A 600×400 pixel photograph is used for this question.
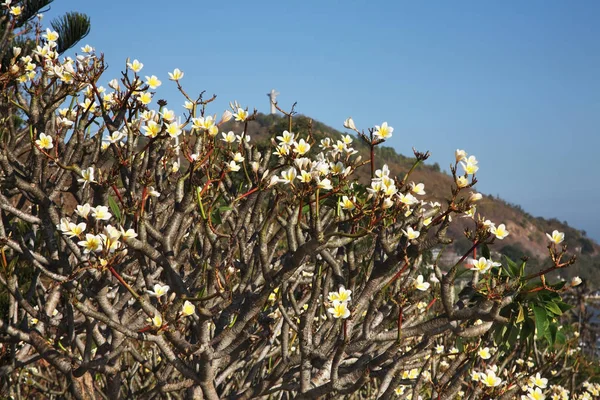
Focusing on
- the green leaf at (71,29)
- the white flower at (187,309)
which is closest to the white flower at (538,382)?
the white flower at (187,309)

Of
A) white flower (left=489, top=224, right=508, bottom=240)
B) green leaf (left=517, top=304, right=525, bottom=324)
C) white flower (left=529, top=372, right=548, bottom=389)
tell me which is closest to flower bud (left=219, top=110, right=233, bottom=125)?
white flower (left=489, top=224, right=508, bottom=240)

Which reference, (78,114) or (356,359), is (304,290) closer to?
(356,359)

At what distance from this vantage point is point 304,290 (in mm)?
4383

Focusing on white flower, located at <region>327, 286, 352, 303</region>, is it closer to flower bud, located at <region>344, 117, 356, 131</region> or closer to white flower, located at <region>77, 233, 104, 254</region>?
flower bud, located at <region>344, 117, 356, 131</region>

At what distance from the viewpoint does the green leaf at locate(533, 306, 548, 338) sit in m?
3.39

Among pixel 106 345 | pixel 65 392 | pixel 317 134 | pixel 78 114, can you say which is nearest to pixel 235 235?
pixel 106 345

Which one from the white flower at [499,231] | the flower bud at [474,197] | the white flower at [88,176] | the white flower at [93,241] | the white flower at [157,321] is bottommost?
the white flower at [157,321]

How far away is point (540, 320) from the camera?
3398 millimetres

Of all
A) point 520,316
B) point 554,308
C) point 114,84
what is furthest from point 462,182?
point 114,84

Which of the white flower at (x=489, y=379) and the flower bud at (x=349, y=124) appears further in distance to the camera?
the white flower at (x=489, y=379)

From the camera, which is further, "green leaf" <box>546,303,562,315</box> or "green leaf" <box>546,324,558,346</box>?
"green leaf" <box>546,324,558,346</box>

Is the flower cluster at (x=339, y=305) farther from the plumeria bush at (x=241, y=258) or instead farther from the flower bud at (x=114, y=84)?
the flower bud at (x=114, y=84)

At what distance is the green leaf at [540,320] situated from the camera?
11.1 feet

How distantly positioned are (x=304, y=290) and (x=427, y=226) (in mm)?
1476
